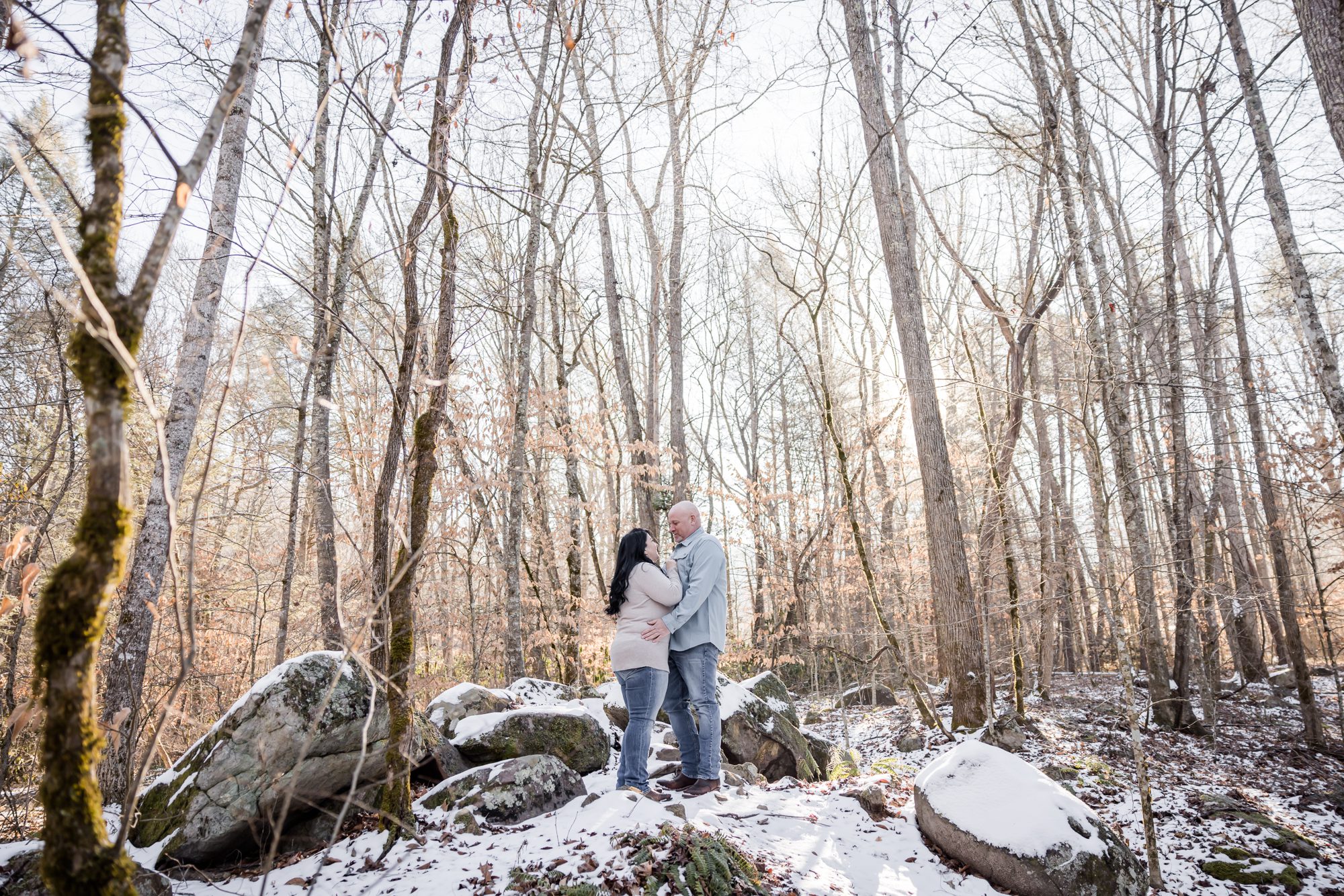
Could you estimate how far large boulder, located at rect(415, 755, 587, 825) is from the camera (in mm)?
3748

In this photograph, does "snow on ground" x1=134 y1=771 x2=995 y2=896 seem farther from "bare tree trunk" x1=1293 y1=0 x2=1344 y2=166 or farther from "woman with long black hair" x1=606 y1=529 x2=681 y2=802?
"bare tree trunk" x1=1293 y1=0 x2=1344 y2=166

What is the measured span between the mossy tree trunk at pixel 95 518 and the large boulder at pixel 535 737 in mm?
3833

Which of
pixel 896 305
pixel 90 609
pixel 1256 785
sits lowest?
pixel 1256 785

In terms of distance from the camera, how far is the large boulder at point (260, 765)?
346 cm

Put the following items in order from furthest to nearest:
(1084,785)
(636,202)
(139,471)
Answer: (636,202), (139,471), (1084,785)

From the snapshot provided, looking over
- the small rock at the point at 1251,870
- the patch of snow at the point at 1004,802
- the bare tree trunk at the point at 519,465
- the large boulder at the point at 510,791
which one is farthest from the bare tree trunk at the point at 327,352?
the small rock at the point at 1251,870

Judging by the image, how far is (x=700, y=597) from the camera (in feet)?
13.8

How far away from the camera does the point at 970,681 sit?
704 centimetres

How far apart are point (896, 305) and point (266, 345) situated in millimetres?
11985

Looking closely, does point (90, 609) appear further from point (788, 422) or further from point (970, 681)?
point (788, 422)

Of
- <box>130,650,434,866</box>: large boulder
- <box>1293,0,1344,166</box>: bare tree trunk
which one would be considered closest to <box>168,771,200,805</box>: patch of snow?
<box>130,650,434,866</box>: large boulder

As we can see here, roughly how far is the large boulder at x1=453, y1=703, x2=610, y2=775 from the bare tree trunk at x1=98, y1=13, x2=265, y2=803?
2.02 meters

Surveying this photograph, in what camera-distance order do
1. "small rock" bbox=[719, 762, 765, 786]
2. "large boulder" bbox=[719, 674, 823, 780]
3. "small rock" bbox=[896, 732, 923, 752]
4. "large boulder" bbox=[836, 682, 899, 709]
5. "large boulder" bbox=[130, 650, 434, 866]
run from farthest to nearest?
"large boulder" bbox=[836, 682, 899, 709]
"small rock" bbox=[896, 732, 923, 752]
"large boulder" bbox=[719, 674, 823, 780]
"small rock" bbox=[719, 762, 765, 786]
"large boulder" bbox=[130, 650, 434, 866]

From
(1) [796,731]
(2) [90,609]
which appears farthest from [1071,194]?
(2) [90,609]
